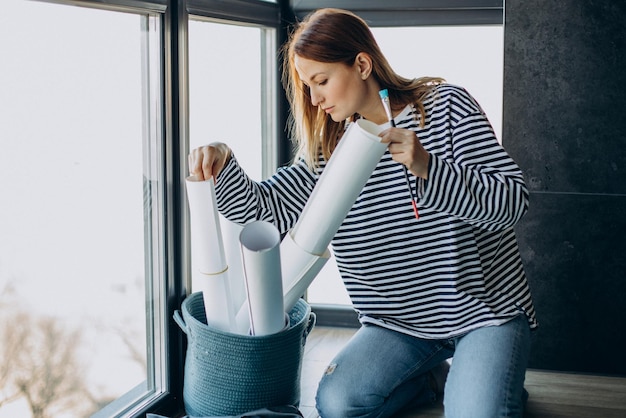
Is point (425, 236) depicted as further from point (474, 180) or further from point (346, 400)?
point (346, 400)

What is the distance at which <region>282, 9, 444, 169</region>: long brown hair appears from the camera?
6.28ft

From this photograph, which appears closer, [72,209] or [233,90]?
[72,209]

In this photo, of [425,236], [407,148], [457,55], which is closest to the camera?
[407,148]

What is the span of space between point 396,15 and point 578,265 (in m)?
1.04

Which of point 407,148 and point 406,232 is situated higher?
point 407,148

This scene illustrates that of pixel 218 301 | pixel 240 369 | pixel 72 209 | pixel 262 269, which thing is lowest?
pixel 240 369

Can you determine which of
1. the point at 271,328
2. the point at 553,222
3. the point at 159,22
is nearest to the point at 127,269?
the point at 271,328

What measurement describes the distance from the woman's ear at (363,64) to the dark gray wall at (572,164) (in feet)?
2.40

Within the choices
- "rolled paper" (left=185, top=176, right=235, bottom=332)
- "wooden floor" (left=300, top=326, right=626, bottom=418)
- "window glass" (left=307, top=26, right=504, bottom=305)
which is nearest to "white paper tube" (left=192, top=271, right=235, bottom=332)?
"rolled paper" (left=185, top=176, right=235, bottom=332)

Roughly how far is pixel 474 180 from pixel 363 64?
1.29ft

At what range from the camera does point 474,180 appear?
1.78 meters

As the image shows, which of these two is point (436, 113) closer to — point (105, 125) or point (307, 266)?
point (307, 266)

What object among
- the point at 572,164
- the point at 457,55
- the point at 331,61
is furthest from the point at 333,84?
the point at 457,55

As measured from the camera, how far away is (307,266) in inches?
73.2
